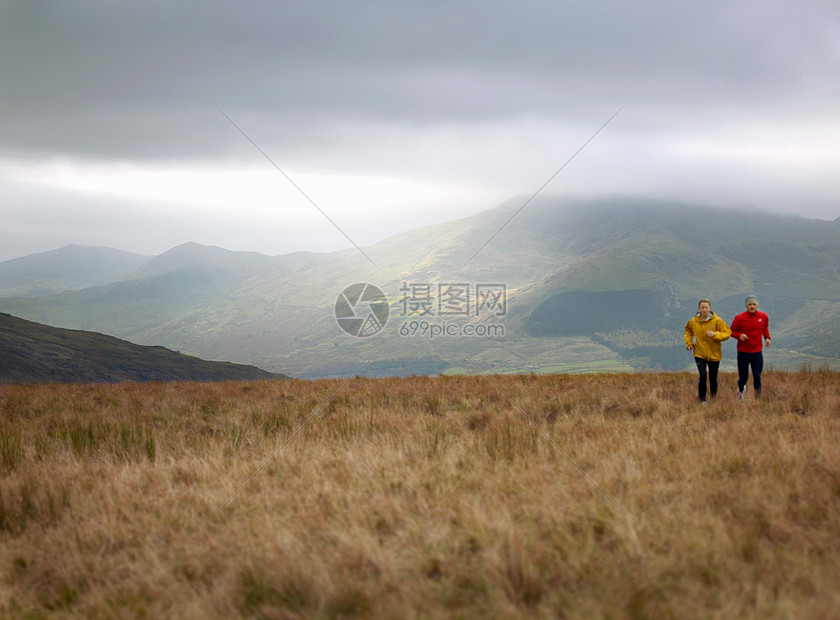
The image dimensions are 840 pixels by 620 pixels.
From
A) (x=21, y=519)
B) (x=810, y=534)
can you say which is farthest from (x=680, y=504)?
(x=21, y=519)

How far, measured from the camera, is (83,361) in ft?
489

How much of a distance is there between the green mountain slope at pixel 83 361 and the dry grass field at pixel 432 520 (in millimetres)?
112405

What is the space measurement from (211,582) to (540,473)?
3263 mm

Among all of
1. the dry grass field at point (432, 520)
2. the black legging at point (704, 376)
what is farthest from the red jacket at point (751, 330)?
the dry grass field at point (432, 520)

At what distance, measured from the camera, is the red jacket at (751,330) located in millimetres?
11062

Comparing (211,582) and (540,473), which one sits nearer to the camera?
(211,582)

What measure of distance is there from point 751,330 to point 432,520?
9653 millimetres

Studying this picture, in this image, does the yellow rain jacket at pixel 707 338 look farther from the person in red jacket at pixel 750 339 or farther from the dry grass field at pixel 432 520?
the dry grass field at pixel 432 520

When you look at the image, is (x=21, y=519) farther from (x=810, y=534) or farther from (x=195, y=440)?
(x=810, y=534)

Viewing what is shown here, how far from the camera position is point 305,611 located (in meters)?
3.49

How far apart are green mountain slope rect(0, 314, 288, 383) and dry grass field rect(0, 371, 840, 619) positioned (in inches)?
4425

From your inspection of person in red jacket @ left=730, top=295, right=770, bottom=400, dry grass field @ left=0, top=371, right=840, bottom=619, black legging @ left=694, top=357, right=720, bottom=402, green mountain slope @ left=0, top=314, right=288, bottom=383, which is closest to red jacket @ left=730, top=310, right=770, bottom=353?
person in red jacket @ left=730, top=295, right=770, bottom=400

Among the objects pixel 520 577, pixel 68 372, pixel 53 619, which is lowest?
pixel 68 372

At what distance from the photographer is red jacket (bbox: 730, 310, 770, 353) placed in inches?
436
